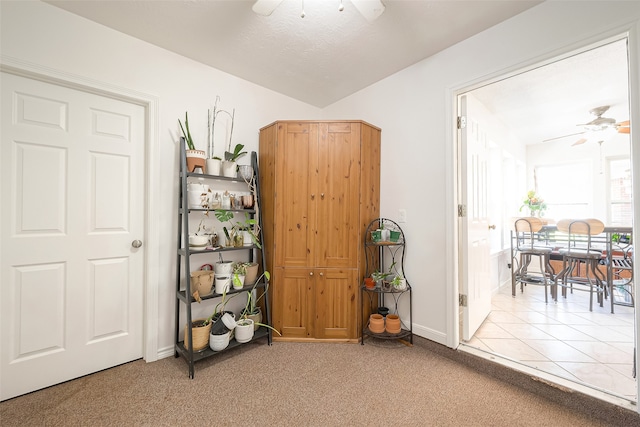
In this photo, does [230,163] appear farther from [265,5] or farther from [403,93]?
[403,93]

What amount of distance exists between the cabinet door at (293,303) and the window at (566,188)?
5.32 m

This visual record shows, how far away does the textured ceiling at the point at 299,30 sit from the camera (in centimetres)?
171

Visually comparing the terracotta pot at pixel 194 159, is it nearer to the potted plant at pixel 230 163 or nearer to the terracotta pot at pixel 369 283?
the potted plant at pixel 230 163

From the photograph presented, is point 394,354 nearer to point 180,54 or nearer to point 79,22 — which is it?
point 180,54

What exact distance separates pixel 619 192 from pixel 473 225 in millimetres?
4247

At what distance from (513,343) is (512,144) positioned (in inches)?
139

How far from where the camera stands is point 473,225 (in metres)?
2.35

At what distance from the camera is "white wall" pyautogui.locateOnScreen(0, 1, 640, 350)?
5.32 feet

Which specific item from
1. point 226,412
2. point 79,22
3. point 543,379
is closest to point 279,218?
point 226,412

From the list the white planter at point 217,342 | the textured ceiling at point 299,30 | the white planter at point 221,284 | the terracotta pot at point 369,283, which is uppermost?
the textured ceiling at point 299,30

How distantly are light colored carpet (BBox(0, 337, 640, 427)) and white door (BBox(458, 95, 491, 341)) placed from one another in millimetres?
543

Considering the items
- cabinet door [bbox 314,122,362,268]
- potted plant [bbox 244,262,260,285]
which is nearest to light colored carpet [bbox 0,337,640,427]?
potted plant [bbox 244,262,260,285]

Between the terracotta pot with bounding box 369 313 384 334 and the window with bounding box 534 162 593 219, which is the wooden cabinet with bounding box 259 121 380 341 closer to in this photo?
the terracotta pot with bounding box 369 313 384 334

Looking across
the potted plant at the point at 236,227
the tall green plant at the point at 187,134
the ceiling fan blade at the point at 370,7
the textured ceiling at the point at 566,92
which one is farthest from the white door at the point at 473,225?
the tall green plant at the point at 187,134
